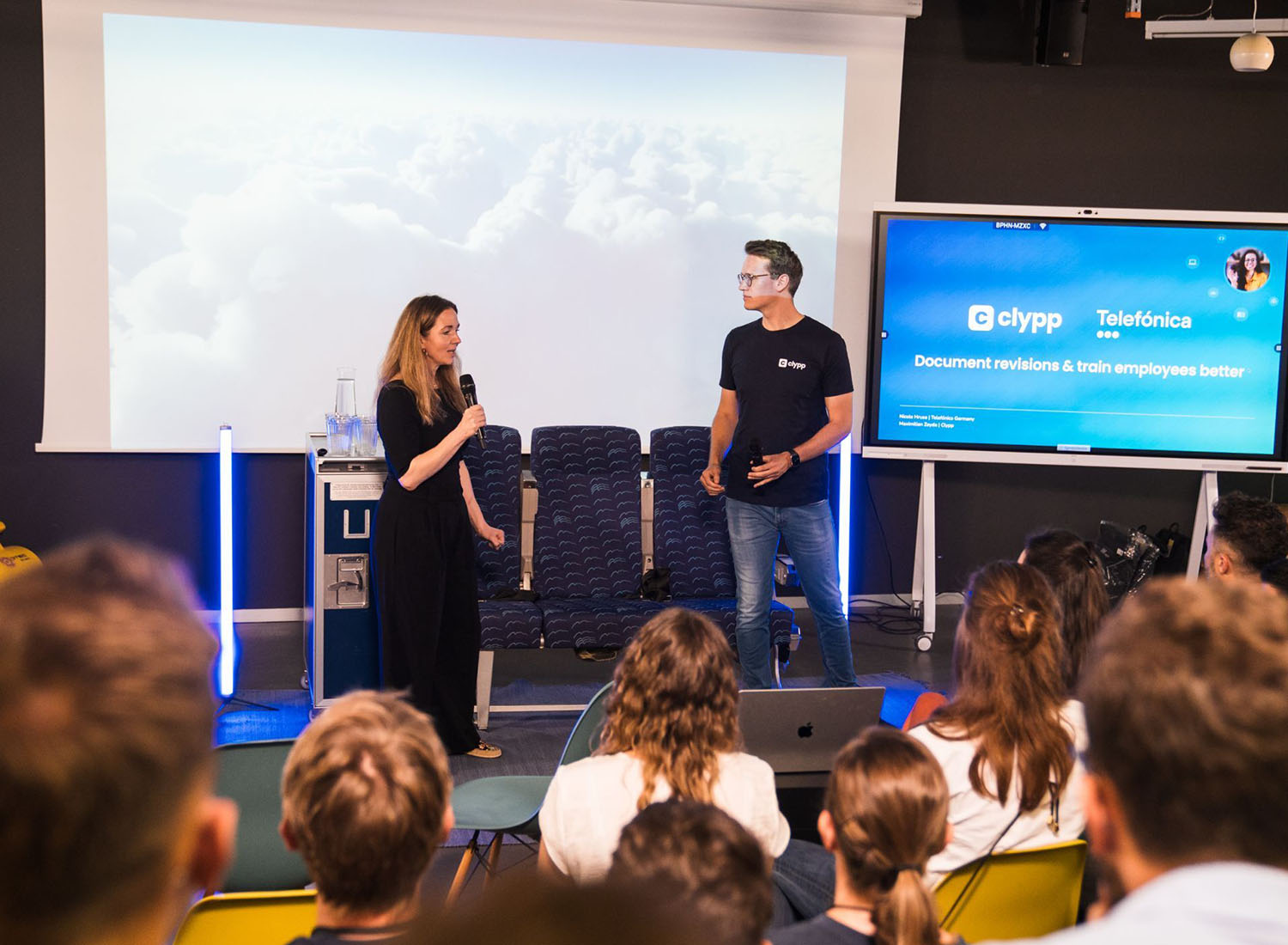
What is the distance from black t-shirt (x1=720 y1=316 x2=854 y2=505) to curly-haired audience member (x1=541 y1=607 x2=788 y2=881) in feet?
7.59

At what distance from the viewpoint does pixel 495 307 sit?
5.89 meters

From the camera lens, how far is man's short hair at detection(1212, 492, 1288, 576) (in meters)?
3.20

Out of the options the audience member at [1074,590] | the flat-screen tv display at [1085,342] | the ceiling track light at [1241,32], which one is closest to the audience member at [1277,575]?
the audience member at [1074,590]

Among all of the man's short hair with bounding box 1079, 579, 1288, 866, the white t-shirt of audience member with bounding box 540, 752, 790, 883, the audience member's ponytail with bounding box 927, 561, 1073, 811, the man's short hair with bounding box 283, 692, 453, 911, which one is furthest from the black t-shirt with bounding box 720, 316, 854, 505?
the man's short hair with bounding box 1079, 579, 1288, 866

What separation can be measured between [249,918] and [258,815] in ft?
3.07

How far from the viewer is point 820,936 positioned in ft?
4.93

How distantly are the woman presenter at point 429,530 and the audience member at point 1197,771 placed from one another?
331 centimetres

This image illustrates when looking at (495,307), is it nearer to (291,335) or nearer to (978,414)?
(291,335)

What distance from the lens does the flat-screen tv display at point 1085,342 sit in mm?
5668

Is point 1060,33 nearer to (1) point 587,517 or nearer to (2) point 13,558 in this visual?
(1) point 587,517

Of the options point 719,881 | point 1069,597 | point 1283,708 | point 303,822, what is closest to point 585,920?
point 1283,708

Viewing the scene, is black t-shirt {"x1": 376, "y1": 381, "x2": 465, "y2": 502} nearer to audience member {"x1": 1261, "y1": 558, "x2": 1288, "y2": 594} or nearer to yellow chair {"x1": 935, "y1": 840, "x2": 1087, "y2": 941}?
audience member {"x1": 1261, "y1": 558, "x2": 1288, "y2": 594}

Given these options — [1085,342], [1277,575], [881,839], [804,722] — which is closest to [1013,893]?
[881,839]

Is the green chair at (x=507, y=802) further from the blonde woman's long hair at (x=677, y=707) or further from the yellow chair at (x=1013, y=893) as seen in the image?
the yellow chair at (x=1013, y=893)
